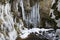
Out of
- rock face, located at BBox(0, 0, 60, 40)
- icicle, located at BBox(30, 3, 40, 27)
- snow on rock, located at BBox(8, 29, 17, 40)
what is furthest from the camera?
icicle, located at BBox(30, 3, 40, 27)

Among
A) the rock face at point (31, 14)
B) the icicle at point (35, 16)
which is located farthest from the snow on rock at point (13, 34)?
the icicle at point (35, 16)

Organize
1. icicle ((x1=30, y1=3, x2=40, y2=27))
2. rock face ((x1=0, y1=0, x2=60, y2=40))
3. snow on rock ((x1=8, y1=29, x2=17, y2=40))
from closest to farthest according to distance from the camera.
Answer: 1. snow on rock ((x1=8, y1=29, x2=17, y2=40))
2. rock face ((x1=0, y1=0, x2=60, y2=40))
3. icicle ((x1=30, y1=3, x2=40, y2=27))

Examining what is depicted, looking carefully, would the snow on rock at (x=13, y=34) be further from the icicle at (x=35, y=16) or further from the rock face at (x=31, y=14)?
the icicle at (x=35, y=16)

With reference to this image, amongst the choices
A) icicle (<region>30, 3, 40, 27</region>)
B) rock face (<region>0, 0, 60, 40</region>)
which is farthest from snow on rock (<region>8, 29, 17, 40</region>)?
icicle (<region>30, 3, 40, 27</region>)

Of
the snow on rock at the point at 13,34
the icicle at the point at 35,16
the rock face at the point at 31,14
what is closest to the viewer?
the snow on rock at the point at 13,34

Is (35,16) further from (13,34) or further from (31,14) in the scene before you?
(13,34)

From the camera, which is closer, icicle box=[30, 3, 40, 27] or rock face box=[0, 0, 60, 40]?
rock face box=[0, 0, 60, 40]

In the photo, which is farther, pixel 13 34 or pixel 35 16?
pixel 35 16

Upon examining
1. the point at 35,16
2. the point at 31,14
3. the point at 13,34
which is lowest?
the point at 13,34

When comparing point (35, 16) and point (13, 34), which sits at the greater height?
point (35, 16)

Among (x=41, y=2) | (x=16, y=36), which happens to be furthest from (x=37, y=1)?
(x=16, y=36)

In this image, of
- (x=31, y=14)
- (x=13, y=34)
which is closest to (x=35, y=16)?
(x=31, y=14)

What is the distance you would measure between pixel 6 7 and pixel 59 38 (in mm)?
2489

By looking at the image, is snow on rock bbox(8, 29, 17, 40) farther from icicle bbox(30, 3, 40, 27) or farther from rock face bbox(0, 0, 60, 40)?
icicle bbox(30, 3, 40, 27)
